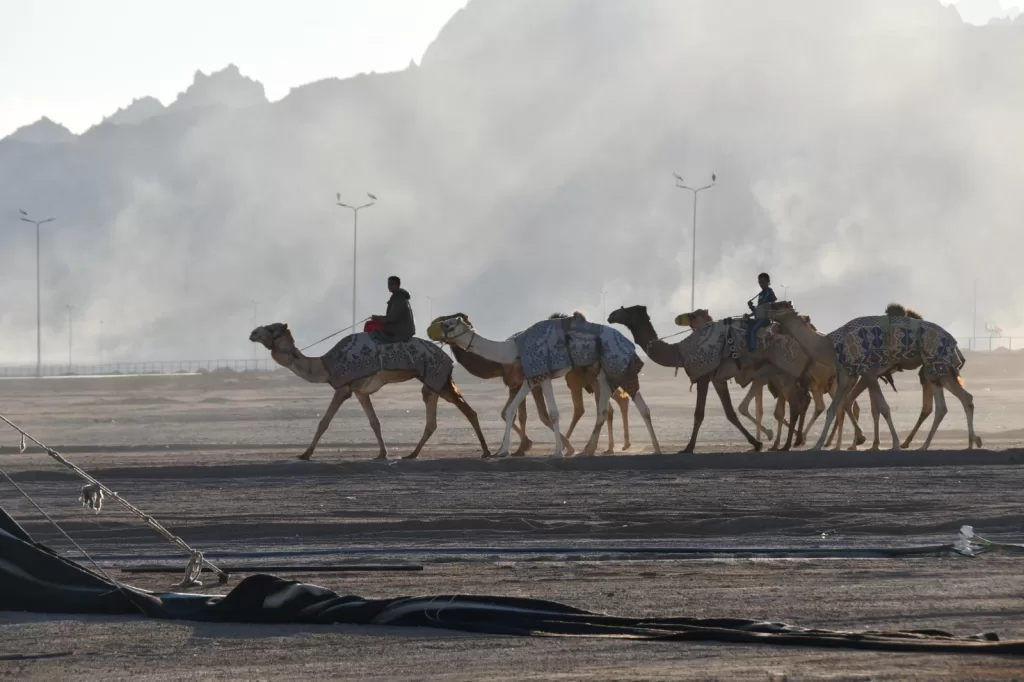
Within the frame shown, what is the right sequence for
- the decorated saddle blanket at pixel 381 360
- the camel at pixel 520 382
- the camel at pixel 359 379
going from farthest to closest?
1. the camel at pixel 520 382
2. the camel at pixel 359 379
3. the decorated saddle blanket at pixel 381 360

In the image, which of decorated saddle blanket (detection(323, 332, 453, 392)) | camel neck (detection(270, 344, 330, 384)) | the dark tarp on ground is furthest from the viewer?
camel neck (detection(270, 344, 330, 384))

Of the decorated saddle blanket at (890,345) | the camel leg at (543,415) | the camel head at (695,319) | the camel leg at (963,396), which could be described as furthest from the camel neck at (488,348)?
the camel leg at (963,396)

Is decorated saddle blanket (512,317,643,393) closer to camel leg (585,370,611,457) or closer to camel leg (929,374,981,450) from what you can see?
camel leg (585,370,611,457)

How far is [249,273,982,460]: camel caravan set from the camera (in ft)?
77.6

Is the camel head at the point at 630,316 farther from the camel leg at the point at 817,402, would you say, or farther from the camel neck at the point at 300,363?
the camel neck at the point at 300,363

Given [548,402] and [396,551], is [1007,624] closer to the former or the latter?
[396,551]

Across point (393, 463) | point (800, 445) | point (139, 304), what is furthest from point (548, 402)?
point (139, 304)

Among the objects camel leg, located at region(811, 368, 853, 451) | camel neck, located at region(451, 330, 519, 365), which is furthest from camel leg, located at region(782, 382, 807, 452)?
camel neck, located at region(451, 330, 519, 365)

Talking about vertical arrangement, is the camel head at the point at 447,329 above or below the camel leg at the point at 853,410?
above

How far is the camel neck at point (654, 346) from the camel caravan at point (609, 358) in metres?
0.02

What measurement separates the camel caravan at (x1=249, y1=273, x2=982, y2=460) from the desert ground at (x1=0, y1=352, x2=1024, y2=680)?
151cm

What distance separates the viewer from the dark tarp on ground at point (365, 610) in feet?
29.5

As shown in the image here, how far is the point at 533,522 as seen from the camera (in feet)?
49.1

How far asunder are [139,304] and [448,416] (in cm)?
15838
